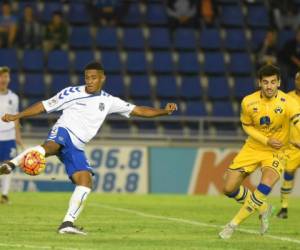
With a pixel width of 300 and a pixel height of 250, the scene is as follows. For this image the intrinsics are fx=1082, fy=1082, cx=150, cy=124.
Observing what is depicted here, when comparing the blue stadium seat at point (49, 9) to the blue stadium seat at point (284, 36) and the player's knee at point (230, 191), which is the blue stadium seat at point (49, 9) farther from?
the player's knee at point (230, 191)

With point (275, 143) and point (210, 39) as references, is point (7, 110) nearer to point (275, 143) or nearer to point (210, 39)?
point (275, 143)

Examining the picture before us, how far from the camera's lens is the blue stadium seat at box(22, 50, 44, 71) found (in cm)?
2647

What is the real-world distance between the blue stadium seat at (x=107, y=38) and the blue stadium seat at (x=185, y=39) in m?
1.56

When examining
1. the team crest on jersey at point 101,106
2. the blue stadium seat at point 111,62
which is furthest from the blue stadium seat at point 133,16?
the team crest on jersey at point 101,106

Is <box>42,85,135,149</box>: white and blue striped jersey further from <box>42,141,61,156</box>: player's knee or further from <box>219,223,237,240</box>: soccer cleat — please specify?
<box>219,223,237,240</box>: soccer cleat

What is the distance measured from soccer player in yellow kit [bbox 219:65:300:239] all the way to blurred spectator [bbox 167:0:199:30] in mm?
14137

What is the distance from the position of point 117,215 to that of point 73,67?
10544mm

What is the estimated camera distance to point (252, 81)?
87.2ft

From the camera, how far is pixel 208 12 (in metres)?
28.0

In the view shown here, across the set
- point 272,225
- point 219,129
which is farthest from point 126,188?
point 272,225

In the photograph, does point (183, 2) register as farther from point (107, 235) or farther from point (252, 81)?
point (107, 235)

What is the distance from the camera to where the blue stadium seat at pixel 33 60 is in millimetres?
26469

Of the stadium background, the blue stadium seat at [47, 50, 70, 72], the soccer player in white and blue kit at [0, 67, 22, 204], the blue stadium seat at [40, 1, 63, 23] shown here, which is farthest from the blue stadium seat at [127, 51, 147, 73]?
the soccer player in white and blue kit at [0, 67, 22, 204]

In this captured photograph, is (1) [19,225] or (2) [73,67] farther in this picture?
(2) [73,67]
